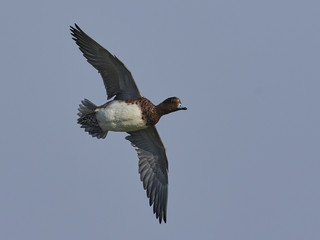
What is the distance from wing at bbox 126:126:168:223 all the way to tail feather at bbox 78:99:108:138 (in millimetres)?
563

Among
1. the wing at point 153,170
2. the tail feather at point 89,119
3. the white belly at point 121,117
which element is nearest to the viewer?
the white belly at point 121,117

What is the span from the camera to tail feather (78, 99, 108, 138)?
12.1 meters

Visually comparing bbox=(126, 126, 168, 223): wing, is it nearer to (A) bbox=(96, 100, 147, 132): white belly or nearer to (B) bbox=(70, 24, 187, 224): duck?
(B) bbox=(70, 24, 187, 224): duck

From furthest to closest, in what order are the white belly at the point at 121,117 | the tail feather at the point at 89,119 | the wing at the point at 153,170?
1. the wing at the point at 153,170
2. the tail feather at the point at 89,119
3. the white belly at the point at 121,117

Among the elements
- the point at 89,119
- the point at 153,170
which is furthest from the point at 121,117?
the point at 153,170

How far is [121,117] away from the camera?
11.5m

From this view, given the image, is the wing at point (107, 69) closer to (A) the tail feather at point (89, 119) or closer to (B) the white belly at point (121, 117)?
(B) the white belly at point (121, 117)

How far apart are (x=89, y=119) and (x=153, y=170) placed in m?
1.52

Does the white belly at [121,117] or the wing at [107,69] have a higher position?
the wing at [107,69]

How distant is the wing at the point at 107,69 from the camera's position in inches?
455

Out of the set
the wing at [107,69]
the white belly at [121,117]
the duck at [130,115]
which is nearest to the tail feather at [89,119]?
the duck at [130,115]

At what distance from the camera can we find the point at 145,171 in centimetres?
1241

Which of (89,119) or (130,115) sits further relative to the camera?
(89,119)

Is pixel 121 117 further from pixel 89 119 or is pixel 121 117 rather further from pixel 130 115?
pixel 89 119
